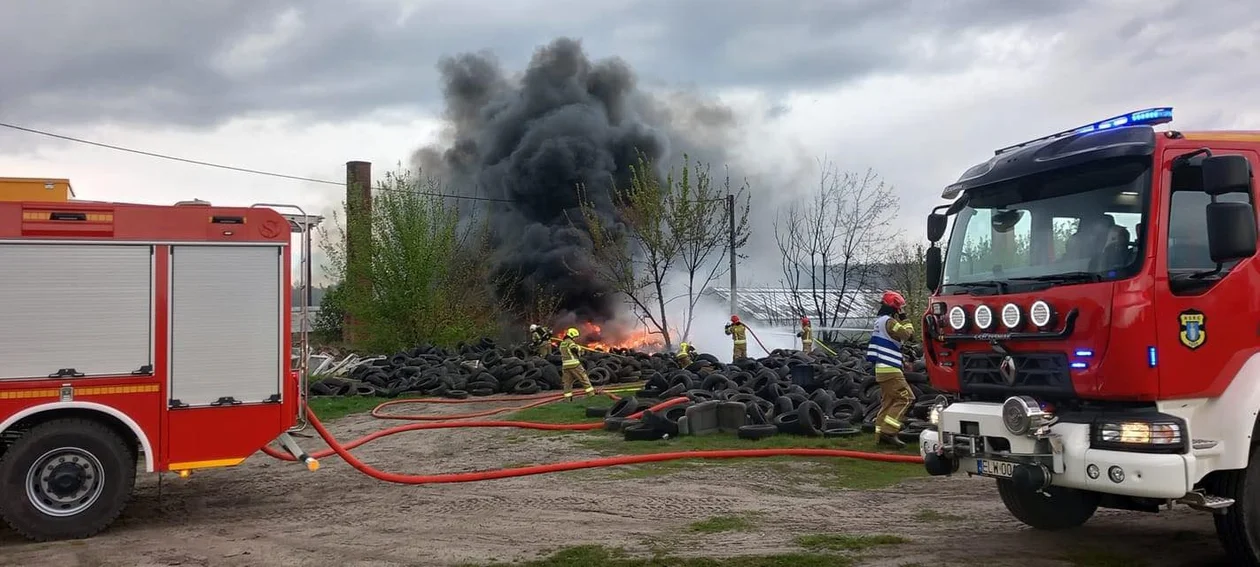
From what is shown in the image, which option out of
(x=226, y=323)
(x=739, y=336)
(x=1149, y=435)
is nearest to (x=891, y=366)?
(x=1149, y=435)

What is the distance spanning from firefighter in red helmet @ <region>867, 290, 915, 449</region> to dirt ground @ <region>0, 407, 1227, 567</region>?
1228mm

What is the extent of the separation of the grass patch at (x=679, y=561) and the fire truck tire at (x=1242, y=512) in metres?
2.08

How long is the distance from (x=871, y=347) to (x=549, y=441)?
401 centimetres

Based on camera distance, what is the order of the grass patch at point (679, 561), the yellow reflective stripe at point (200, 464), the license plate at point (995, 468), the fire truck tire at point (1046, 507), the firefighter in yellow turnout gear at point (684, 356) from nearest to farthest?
the license plate at point (995, 468), the grass patch at point (679, 561), the fire truck tire at point (1046, 507), the yellow reflective stripe at point (200, 464), the firefighter in yellow turnout gear at point (684, 356)

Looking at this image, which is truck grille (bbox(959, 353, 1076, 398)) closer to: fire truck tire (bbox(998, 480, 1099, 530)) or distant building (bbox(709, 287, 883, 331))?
fire truck tire (bbox(998, 480, 1099, 530))

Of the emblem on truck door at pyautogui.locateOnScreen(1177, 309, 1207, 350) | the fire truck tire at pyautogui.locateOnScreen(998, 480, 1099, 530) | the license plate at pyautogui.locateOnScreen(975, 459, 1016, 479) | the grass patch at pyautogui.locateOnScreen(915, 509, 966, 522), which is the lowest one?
the grass patch at pyautogui.locateOnScreen(915, 509, 966, 522)

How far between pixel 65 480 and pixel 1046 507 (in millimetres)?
7071

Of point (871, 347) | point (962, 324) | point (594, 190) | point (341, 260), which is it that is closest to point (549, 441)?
point (871, 347)

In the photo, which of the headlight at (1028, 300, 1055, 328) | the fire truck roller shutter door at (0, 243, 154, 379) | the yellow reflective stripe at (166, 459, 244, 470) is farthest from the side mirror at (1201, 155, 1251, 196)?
the fire truck roller shutter door at (0, 243, 154, 379)

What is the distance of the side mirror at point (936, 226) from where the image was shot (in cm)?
659

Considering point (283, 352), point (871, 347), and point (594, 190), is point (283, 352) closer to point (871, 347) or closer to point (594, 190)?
point (871, 347)

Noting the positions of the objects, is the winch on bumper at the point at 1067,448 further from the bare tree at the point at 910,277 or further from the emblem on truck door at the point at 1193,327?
the bare tree at the point at 910,277

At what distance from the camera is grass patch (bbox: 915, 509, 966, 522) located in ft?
23.0

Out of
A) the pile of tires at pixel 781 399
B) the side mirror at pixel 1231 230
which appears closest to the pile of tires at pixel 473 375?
the pile of tires at pixel 781 399
